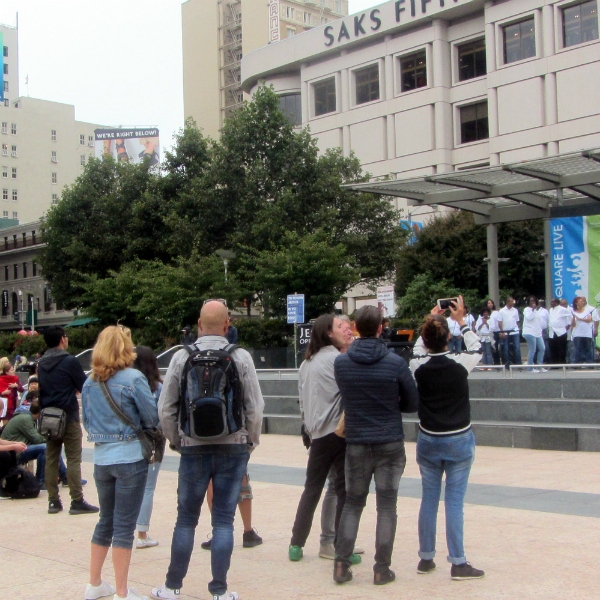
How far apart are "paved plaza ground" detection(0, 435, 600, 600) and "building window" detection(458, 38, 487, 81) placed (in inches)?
1744

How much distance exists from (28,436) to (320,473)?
5.26 meters

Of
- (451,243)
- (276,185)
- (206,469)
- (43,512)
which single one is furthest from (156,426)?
(451,243)

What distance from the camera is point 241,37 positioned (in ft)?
306

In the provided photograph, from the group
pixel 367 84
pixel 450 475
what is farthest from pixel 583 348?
pixel 367 84

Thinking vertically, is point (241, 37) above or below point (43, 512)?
above

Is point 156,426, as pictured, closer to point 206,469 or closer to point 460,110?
point 206,469

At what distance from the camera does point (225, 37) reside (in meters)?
95.5

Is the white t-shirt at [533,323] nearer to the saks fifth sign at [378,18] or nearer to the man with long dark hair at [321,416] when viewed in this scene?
the man with long dark hair at [321,416]

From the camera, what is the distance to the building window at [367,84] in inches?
2191

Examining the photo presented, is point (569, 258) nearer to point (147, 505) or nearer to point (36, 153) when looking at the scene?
point (147, 505)

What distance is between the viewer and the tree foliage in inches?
1281

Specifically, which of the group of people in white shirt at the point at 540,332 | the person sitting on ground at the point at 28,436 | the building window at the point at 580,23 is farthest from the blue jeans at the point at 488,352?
the building window at the point at 580,23

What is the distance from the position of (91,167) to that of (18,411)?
37390 millimetres

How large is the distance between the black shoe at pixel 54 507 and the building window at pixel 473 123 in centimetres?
4558
